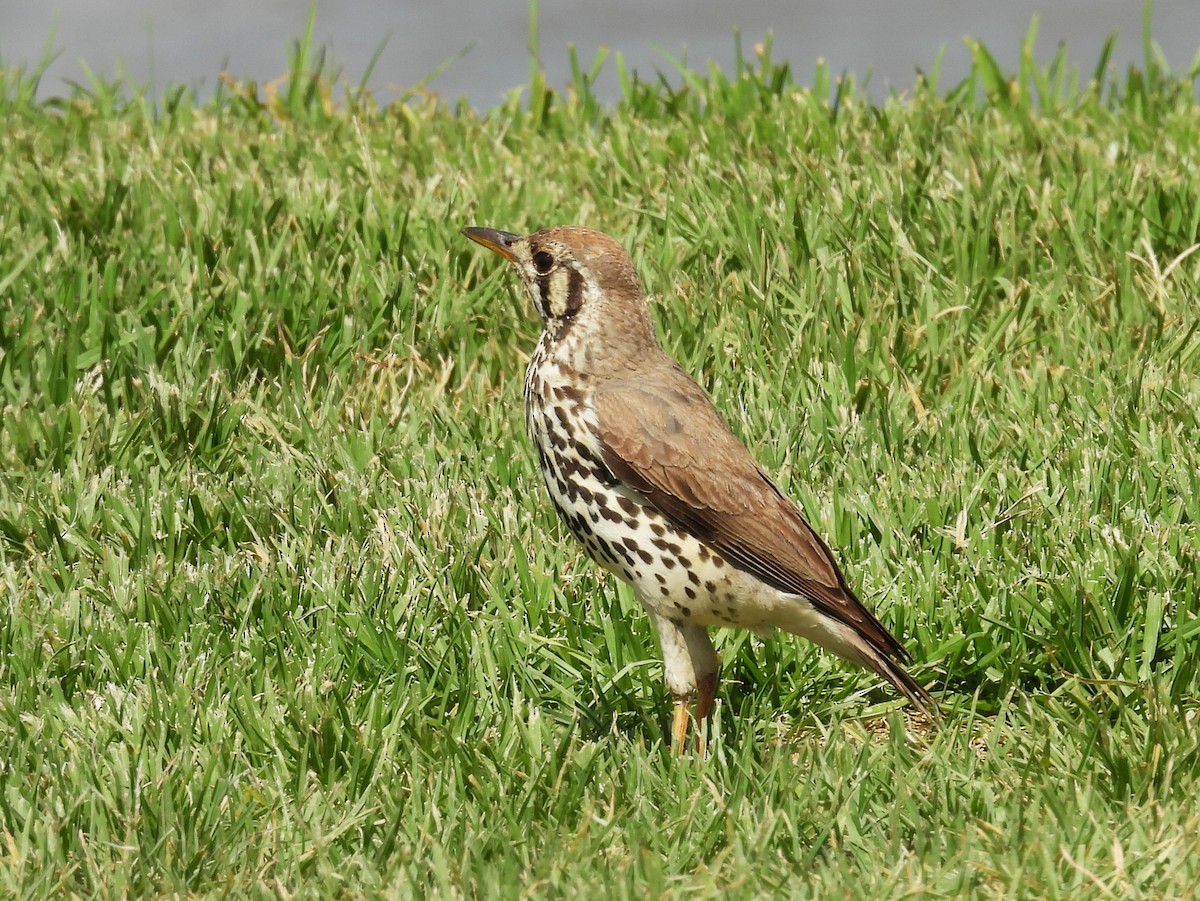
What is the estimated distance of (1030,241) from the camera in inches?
291

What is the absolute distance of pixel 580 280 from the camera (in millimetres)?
5055

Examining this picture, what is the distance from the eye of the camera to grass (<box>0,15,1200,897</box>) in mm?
4234

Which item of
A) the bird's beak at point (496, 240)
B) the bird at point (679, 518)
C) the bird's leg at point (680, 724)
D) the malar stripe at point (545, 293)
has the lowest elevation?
the bird's leg at point (680, 724)

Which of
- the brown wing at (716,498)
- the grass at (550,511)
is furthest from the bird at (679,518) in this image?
the grass at (550,511)

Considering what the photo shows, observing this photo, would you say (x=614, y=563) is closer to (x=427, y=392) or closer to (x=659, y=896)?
(x=659, y=896)

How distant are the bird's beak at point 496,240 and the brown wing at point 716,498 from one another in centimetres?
61

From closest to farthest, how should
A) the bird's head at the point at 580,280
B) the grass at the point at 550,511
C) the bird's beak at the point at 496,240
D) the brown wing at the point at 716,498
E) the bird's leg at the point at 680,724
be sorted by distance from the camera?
the grass at the point at 550,511 → the brown wing at the point at 716,498 → the bird's leg at the point at 680,724 → the bird's head at the point at 580,280 → the bird's beak at the point at 496,240

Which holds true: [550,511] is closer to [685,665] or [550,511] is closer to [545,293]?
[545,293]

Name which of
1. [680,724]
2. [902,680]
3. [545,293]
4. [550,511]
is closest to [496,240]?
[545,293]

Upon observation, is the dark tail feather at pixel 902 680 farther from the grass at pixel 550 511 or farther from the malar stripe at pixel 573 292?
the malar stripe at pixel 573 292

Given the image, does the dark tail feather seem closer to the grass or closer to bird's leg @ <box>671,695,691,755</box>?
the grass

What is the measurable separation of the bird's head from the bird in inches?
1.4

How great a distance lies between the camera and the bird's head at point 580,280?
5039 mm

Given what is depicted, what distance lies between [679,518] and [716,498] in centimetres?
12
